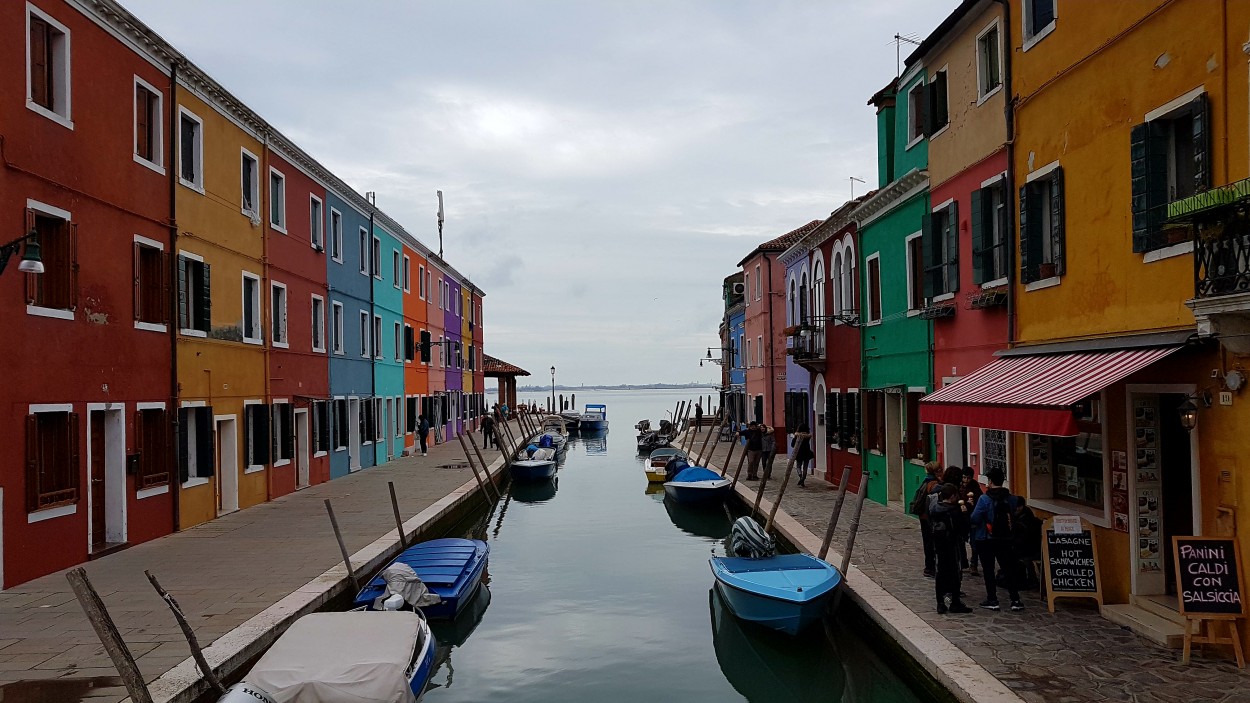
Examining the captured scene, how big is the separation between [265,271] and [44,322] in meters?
8.88

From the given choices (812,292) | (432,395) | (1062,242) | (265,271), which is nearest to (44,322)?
(265,271)

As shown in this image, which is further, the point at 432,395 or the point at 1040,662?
the point at 432,395

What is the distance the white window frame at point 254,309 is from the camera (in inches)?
792

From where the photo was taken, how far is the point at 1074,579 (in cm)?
1002

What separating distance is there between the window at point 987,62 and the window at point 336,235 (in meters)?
19.6

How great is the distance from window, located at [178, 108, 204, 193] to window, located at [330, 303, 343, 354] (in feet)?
32.8

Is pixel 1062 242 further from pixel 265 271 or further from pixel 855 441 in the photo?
pixel 265 271

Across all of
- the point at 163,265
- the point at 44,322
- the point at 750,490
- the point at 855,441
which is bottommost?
the point at 750,490

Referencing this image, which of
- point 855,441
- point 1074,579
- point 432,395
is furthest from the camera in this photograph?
point 432,395

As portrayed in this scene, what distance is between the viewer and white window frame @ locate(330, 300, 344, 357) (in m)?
27.6

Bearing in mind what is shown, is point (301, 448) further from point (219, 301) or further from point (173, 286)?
point (173, 286)

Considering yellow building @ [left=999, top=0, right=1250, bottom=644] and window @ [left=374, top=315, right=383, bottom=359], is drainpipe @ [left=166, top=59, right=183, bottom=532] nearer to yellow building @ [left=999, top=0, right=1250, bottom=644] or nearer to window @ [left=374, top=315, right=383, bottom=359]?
yellow building @ [left=999, top=0, right=1250, bottom=644]

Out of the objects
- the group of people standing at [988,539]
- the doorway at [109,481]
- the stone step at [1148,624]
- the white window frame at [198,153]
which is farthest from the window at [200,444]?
the stone step at [1148,624]

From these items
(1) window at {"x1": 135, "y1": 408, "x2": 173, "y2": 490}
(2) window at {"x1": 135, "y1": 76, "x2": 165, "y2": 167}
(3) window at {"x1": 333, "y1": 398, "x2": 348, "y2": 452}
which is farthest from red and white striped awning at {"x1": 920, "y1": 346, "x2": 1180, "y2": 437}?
(3) window at {"x1": 333, "y1": 398, "x2": 348, "y2": 452}
